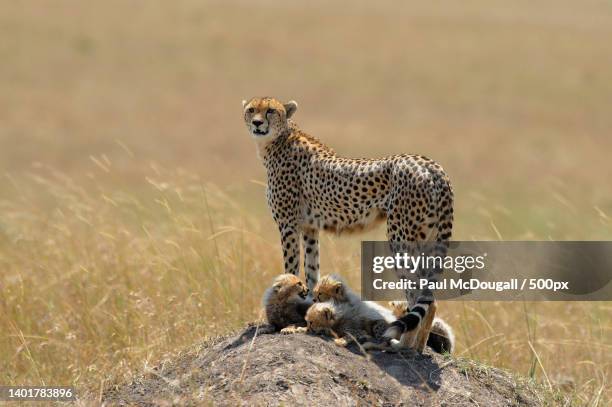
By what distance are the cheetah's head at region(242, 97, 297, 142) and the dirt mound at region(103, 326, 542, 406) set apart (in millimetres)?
1210

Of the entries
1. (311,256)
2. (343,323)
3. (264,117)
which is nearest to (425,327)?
(343,323)

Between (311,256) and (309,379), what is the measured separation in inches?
50.1

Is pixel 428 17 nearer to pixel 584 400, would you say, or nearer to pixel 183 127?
pixel 183 127

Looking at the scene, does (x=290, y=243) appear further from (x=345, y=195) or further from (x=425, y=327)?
(x=425, y=327)

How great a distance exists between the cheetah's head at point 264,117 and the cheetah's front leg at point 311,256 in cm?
62

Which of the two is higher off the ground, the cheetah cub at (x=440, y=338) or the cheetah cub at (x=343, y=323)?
the cheetah cub at (x=343, y=323)

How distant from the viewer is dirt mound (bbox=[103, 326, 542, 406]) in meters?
5.32

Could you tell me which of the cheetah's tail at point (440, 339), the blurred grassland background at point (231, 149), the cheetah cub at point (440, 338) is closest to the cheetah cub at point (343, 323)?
the cheetah cub at point (440, 338)

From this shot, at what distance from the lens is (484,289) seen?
846 centimetres

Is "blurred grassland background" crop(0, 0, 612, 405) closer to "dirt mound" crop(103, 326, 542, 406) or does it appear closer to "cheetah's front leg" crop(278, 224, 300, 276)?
"dirt mound" crop(103, 326, 542, 406)

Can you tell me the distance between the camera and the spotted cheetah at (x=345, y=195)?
5750 millimetres

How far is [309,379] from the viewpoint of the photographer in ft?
17.6

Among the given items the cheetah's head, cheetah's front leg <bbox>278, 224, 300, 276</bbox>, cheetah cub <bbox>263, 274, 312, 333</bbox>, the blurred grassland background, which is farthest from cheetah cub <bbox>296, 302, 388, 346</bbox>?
the cheetah's head

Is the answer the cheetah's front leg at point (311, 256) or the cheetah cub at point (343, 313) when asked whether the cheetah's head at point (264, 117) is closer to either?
the cheetah's front leg at point (311, 256)
